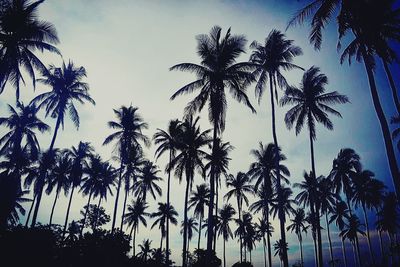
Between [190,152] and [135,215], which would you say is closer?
[190,152]

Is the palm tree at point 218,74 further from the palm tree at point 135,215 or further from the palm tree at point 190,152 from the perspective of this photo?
the palm tree at point 135,215

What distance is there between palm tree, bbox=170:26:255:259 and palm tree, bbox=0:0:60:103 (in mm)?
10752

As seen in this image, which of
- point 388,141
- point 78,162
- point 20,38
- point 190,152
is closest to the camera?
point 388,141

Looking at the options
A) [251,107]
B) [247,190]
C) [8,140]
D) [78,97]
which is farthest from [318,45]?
[8,140]

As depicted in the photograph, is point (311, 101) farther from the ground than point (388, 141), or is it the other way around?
point (311, 101)

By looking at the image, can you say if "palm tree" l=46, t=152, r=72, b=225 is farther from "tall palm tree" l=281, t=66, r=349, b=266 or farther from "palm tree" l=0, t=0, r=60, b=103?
"tall palm tree" l=281, t=66, r=349, b=266

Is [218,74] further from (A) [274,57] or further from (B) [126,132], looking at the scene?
(B) [126,132]

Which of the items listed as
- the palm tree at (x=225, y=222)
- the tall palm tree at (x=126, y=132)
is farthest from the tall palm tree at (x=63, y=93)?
the palm tree at (x=225, y=222)

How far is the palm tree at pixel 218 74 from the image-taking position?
725 inches

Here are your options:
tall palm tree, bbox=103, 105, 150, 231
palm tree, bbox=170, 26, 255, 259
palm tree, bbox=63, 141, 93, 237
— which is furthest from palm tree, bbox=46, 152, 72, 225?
palm tree, bbox=170, 26, 255, 259

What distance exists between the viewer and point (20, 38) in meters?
17.7

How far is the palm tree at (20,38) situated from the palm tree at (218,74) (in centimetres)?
1075

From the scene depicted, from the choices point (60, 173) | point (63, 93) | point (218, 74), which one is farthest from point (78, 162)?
point (218, 74)

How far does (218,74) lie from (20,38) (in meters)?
15.6
